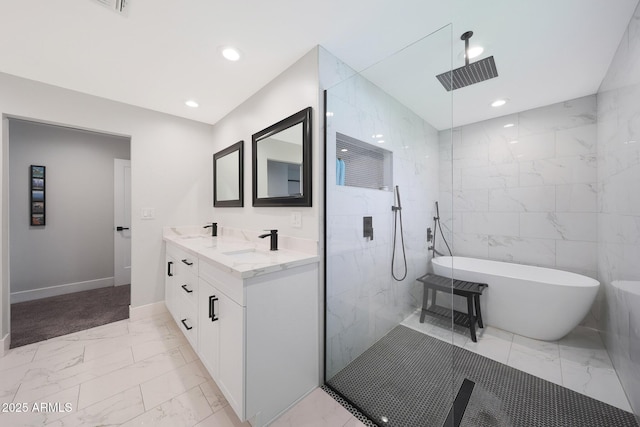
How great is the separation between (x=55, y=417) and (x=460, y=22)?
10.8 ft

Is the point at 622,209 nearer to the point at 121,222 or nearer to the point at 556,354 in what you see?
the point at 556,354

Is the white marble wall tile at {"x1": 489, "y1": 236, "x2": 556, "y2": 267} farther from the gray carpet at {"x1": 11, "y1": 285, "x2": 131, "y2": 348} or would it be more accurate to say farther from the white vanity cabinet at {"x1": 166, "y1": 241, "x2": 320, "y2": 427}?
the gray carpet at {"x1": 11, "y1": 285, "x2": 131, "y2": 348}

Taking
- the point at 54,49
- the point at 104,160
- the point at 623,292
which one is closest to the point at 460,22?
the point at 623,292

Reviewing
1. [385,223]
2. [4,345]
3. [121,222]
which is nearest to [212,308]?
[385,223]

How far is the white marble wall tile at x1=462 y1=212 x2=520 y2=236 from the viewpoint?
2.65 metres

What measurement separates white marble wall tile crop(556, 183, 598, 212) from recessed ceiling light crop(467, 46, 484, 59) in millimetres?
1802

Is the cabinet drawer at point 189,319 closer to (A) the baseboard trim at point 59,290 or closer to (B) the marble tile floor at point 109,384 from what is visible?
(B) the marble tile floor at point 109,384

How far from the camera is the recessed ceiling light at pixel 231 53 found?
1.61 m

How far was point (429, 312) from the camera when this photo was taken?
1.52 m

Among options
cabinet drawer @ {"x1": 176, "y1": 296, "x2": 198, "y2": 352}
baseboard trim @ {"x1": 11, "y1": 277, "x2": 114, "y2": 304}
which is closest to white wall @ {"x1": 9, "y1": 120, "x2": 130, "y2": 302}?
baseboard trim @ {"x1": 11, "y1": 277, "x2": 114, "y2": 304}

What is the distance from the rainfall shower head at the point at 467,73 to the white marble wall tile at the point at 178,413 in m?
2.53

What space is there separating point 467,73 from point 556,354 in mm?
2363

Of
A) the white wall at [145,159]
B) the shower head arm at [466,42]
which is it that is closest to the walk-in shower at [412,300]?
the shower head arm at [466,42]

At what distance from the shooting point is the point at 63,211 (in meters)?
3.12
